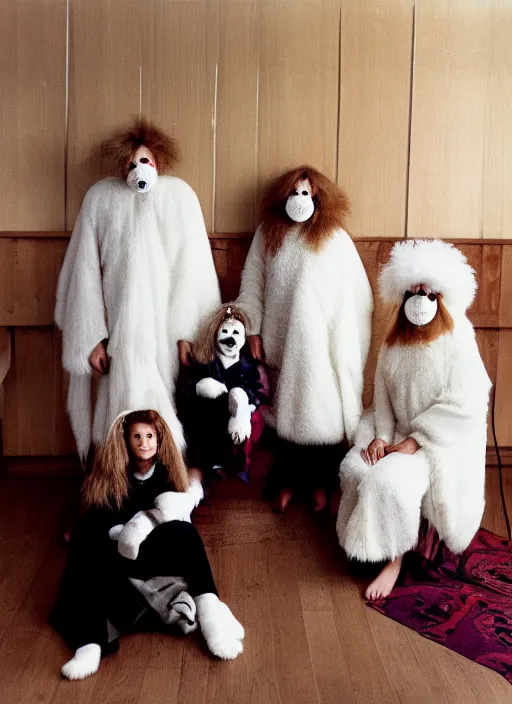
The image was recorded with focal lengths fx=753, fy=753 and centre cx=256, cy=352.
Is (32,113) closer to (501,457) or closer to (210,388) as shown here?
(210,388)

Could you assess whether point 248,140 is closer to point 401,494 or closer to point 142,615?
point 401,494

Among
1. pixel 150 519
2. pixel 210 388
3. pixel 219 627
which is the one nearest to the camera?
pixel 219 627

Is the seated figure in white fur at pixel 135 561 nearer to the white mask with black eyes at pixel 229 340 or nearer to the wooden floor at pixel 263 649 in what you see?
the wooden floor at pixel 263 649

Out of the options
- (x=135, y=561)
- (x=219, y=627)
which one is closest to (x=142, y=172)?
(x=135, y=561)

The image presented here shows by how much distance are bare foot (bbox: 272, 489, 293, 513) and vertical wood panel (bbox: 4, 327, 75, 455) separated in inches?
36.4

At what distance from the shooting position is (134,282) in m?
2.69

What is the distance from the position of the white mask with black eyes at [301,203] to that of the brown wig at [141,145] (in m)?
0.49

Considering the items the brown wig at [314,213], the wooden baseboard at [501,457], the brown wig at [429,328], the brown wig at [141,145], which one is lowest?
the wooden baseboard at [501,457]

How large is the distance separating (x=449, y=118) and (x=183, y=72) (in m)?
1.07

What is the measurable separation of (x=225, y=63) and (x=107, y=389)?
1.34 meters

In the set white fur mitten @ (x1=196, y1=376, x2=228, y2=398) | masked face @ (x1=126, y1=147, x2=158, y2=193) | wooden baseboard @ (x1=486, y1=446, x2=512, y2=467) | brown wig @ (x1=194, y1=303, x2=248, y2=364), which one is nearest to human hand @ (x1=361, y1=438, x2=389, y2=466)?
white fur mitten @ (x1=196, y1=376, x2=228, y2=398)

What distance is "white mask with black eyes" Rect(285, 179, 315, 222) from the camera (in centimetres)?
273

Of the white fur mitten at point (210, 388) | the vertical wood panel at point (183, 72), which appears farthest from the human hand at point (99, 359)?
the vertical wood panel at point (183, 72)

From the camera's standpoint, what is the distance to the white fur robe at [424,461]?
2.19 metres
